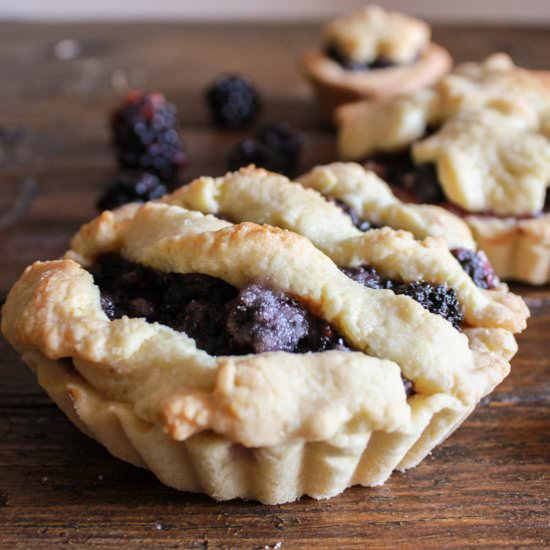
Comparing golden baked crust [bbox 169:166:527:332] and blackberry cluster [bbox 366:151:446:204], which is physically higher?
golden baked crust [bbox 169:166:527:332]

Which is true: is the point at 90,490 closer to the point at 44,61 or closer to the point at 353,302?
the point at 353,302

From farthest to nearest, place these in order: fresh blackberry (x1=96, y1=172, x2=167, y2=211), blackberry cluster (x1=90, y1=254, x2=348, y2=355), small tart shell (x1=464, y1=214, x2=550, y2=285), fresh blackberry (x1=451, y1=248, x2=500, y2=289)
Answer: fresh blackberry (x1=96, y1=172, x2=167, y2=211) → small tart shell (x1=464, y1=214, x2=550, y2=285) → fresh blackberry (x1=451, y1=248, x2=500, y2=289) → blackberry cluster (x1=90, y1=254, x2=348, y2=355)

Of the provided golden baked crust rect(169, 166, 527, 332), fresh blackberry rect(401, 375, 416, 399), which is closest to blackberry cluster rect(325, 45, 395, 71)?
golden baked crust rect(169, 166, 527, 332)

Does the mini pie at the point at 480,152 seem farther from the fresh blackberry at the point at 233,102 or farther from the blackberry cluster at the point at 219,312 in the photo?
the blackberry cluster at the point at 219,312

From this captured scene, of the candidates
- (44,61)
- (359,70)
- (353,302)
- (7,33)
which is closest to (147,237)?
(353,302)

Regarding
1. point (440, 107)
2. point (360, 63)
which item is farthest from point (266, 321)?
point (360, 63)

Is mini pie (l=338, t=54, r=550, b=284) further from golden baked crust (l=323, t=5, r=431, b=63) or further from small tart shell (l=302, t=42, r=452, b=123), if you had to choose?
golden baked crust (l=323, t=5, r=431, b=63)

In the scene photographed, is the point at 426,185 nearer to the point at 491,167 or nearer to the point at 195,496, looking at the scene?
the point at 491,167

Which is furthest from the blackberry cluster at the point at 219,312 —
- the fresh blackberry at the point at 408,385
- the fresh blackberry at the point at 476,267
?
the fresh blackberry at the point at 476,267
